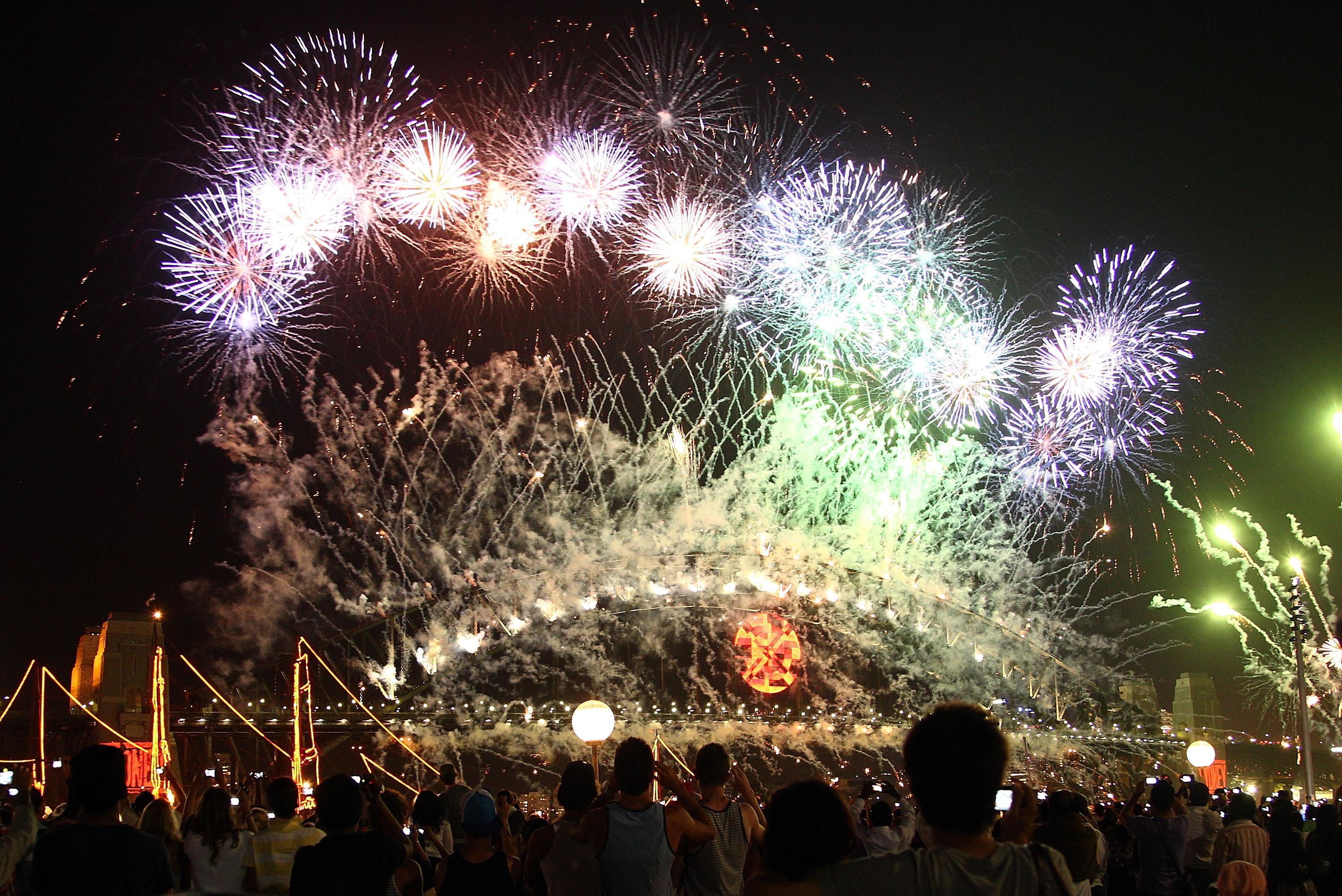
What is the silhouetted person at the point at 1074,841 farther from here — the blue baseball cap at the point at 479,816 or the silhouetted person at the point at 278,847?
the silhouetted person at the point at 278,847

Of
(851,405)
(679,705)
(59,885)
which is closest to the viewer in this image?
(59,885)

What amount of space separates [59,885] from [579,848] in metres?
1.96

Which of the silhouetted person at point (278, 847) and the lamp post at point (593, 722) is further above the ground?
the lamp post at point (593, 722)

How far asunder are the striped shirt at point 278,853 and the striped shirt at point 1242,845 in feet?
18.1

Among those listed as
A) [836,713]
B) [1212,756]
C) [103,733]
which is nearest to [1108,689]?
[836,713]

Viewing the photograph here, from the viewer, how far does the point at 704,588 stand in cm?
5078

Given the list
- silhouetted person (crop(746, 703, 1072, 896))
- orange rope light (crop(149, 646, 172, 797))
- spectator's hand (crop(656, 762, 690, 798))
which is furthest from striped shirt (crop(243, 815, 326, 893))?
orange rope light (crop(149, 646, 172, 797))

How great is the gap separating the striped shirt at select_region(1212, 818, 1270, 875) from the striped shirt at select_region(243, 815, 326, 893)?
551 centimetres

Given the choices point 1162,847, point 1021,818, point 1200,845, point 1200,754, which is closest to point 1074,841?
point 1021,818

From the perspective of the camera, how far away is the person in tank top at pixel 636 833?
487 centimetres

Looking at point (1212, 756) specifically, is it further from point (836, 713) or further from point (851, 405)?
point (836, 713)

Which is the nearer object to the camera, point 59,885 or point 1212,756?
point 59,885

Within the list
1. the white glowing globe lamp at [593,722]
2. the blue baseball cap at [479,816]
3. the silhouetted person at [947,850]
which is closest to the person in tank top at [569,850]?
the blue baseball cap at [479,816]

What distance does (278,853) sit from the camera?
561 cm
